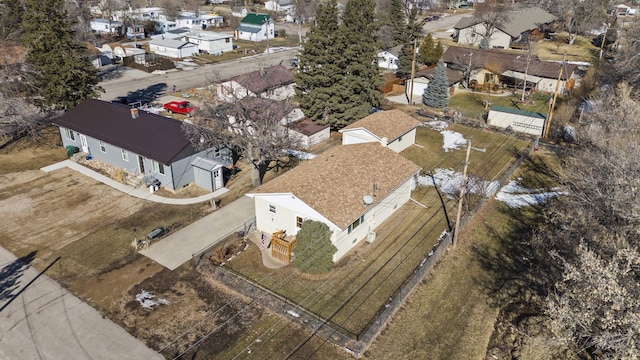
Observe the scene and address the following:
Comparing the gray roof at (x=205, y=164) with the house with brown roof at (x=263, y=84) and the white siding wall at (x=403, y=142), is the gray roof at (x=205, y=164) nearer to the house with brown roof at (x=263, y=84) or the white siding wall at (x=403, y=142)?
the house with brown roof at (x=263, y=84)

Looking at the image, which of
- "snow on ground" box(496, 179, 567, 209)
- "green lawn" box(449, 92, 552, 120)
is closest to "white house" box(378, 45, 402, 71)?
"green lawn" box(449, 92, 552, 120)

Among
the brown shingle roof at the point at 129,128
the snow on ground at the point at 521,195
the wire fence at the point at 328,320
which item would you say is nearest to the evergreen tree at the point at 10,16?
the brown shingle roof at the point at 129,128

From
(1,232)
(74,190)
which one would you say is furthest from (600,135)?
(1,232)

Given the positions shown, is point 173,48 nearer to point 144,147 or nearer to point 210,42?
point 210,42

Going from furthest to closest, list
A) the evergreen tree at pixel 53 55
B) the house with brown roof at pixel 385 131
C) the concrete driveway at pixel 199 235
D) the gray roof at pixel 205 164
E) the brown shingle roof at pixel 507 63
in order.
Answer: the brown shingle roof at pixel 507 63, the evergreen tree at pixel 53 55, the house with brown roof at pixel 385 131, the gray roof at pixel 205 164, the concrete driveway at pixel 199 235

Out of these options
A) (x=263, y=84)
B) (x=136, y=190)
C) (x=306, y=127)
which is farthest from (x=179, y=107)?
(x=136, y=190)

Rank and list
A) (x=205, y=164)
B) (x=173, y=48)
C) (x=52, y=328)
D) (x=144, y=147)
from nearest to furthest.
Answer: (x=52, y=328)
(x=205, y=164)
(x=144, y=147)
(x=173, y=48)
